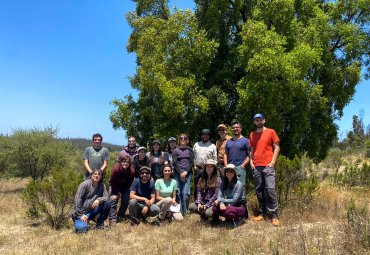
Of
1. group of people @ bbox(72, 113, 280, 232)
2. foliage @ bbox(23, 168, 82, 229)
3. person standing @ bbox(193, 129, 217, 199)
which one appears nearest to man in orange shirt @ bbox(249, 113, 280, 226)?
group of people @ bbox(72, 113, 280, 232)

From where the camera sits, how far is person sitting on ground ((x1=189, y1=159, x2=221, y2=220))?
7273 millimetres

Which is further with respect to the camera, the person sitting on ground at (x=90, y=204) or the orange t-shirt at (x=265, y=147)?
the person sitting on ground at (x=90, y=204)

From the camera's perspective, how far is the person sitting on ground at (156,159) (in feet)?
27.2

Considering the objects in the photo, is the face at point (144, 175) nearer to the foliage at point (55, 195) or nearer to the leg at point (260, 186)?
the foliage at point (55, 195)

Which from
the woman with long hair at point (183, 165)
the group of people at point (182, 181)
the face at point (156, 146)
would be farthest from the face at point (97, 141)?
the woman with long hair at point (183, 165)

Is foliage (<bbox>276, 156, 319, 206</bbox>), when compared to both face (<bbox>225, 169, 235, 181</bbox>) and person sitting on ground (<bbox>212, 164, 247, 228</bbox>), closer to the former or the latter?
person sitting on ground (<bbox>212, 164, 247, 228</bbox>)

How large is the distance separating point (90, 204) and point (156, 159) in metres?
1.76

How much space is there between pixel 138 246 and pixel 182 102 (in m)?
6.66

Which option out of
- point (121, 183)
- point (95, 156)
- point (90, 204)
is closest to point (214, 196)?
point (121, 183)

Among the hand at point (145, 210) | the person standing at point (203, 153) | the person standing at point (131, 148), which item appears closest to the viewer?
the hand at point (145, 210)

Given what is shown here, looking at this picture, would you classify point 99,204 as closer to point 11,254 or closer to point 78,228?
point 78,228

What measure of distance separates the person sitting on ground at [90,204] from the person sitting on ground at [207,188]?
1895 millimetres

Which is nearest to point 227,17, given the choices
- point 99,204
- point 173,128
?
point 173,128

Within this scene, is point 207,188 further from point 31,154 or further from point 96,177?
point 31,154
